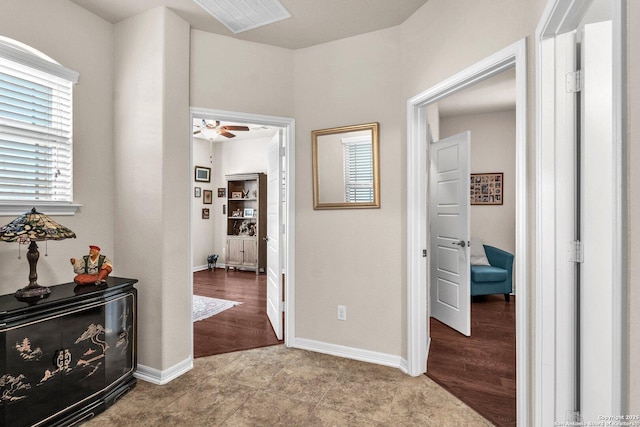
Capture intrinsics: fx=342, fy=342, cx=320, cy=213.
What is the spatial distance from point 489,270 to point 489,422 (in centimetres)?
283

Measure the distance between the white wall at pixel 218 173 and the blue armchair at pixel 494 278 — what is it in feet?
14.7

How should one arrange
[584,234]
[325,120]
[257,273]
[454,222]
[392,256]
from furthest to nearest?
[257,273] → [454,222] → [325,120] → [392,256] → [584,234]

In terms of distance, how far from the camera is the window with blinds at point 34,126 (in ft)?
6.85

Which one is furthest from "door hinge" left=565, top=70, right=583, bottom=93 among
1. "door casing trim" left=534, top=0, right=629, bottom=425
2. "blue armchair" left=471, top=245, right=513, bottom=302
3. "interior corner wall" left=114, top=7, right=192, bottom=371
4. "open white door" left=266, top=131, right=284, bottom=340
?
"blue armchair" left=471, top=245, right=513, bottom=302

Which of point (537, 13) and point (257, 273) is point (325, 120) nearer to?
point (537, 13)

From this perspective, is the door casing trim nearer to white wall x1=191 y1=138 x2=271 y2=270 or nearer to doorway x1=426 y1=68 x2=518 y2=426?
doorway x1=426 y1=68 x2=518 y2=426

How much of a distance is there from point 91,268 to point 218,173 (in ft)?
17.7

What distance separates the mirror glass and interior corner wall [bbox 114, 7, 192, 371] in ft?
3.60

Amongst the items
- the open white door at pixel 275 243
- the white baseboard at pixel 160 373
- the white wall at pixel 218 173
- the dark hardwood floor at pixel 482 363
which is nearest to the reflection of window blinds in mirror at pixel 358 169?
Answer: the open white door at pixel 275 243

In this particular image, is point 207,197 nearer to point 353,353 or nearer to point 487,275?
point 353,353

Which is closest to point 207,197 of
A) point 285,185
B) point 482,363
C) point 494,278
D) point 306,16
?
point 285,185

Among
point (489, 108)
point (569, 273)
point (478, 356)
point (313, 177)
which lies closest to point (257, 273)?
point (313, 177)

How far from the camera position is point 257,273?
6602 millimetres

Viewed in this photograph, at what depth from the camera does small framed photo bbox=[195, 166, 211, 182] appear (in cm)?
703
